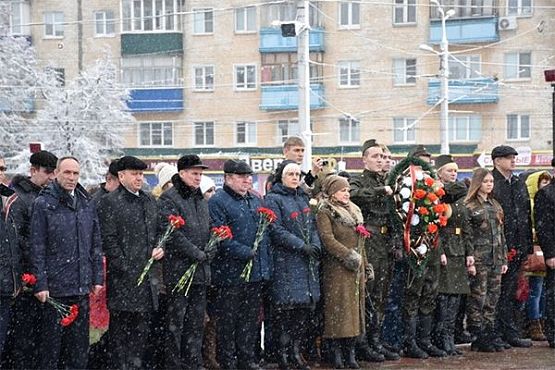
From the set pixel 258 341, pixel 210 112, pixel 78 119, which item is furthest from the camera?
pixel 210 112

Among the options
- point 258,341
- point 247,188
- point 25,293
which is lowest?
point 258,341

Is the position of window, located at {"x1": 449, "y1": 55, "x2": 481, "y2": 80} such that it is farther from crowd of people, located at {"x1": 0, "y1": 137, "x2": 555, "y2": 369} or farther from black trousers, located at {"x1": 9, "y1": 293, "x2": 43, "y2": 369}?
black trousers, located at {"x1": 9, "y1": 293, "x2": 43, "y2": 369}

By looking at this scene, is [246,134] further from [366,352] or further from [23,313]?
[23,313]

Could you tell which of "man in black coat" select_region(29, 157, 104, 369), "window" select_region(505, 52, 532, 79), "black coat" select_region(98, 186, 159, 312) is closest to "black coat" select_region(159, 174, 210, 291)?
"black coat" select_region(98, 186, 159, 312)

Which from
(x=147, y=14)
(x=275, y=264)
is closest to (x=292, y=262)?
(x=275, y=264)

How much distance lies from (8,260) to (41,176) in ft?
3.69

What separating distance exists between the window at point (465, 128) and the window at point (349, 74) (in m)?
4.89

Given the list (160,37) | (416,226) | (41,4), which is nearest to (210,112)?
(160,37)

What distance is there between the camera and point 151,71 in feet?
175

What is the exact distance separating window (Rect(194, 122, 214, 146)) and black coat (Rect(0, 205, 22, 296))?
43478 millimetres

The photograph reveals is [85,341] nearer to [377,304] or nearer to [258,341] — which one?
[258,341]

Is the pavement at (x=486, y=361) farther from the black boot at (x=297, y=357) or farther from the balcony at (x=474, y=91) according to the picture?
the balcony at (x=474, y=91)

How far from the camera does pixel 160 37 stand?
53000 mm

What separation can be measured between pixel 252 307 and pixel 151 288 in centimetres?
131
